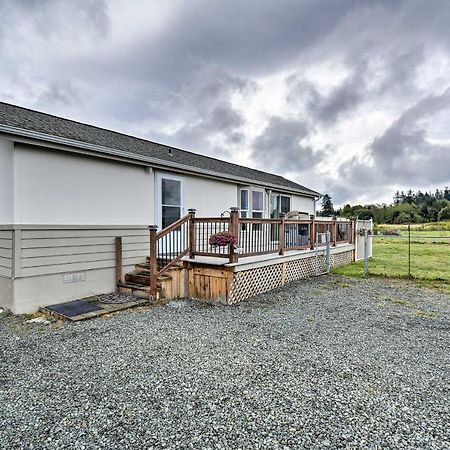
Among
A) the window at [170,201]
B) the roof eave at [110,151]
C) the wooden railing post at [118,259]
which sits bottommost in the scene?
the wooden railing post at [118,259]

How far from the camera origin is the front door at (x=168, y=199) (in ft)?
24.4

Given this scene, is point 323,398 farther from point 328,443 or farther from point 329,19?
point 329,19

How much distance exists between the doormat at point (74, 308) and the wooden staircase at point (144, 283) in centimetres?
86

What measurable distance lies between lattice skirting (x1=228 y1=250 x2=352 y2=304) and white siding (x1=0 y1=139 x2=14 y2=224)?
4.09 metres

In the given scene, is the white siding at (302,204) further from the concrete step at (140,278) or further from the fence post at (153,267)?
the fence post at (153,267)

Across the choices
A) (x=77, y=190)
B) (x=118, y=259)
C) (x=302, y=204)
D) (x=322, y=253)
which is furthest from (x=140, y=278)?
(x=302, y=204)

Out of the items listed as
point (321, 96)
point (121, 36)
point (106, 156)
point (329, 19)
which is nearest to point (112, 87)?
point (121, 36)

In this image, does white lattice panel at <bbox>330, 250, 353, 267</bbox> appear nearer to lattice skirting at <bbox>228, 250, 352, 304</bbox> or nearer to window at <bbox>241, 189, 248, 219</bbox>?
lattice skirting at <bbox>228, 250, 352, 304</bbox>

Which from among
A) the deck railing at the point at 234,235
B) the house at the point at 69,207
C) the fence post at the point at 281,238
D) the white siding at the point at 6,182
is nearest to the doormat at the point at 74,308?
the house at the point at 69,207

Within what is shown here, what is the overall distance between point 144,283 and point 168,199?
2.30 meters

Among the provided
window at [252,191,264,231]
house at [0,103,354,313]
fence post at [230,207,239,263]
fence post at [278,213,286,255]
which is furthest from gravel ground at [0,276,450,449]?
window at [252,191,264,231]

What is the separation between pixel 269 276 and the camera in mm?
7203

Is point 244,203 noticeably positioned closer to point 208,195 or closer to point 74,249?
point 208,195

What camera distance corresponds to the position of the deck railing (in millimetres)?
6055
